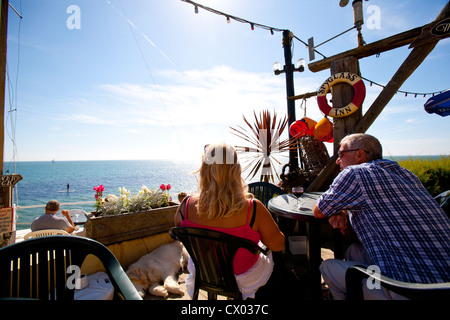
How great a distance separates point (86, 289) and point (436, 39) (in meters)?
4.31

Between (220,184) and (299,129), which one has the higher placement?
(299,129)

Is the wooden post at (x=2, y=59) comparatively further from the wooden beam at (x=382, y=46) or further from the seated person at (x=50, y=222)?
the wooden beam at (x=382, y=46)

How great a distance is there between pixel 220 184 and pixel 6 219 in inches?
134

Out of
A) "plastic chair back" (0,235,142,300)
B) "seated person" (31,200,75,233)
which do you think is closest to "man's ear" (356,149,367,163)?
"plastic chair back" (0,235,142,300)

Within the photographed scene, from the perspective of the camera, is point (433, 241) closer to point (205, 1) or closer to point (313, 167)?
point (313, 167)

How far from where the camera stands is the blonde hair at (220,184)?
116cm

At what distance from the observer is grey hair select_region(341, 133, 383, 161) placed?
4.56 ft

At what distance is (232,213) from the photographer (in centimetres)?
115

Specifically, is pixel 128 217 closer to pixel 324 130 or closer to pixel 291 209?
pixel 291 209

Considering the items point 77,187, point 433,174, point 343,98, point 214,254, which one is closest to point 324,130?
point 343,98

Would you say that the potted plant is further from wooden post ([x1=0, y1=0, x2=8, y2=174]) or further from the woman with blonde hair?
wooden post ([x1=0, y1=0, x2=8, y2=174])

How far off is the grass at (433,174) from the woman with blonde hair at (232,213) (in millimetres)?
2936

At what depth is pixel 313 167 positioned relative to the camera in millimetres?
3725
